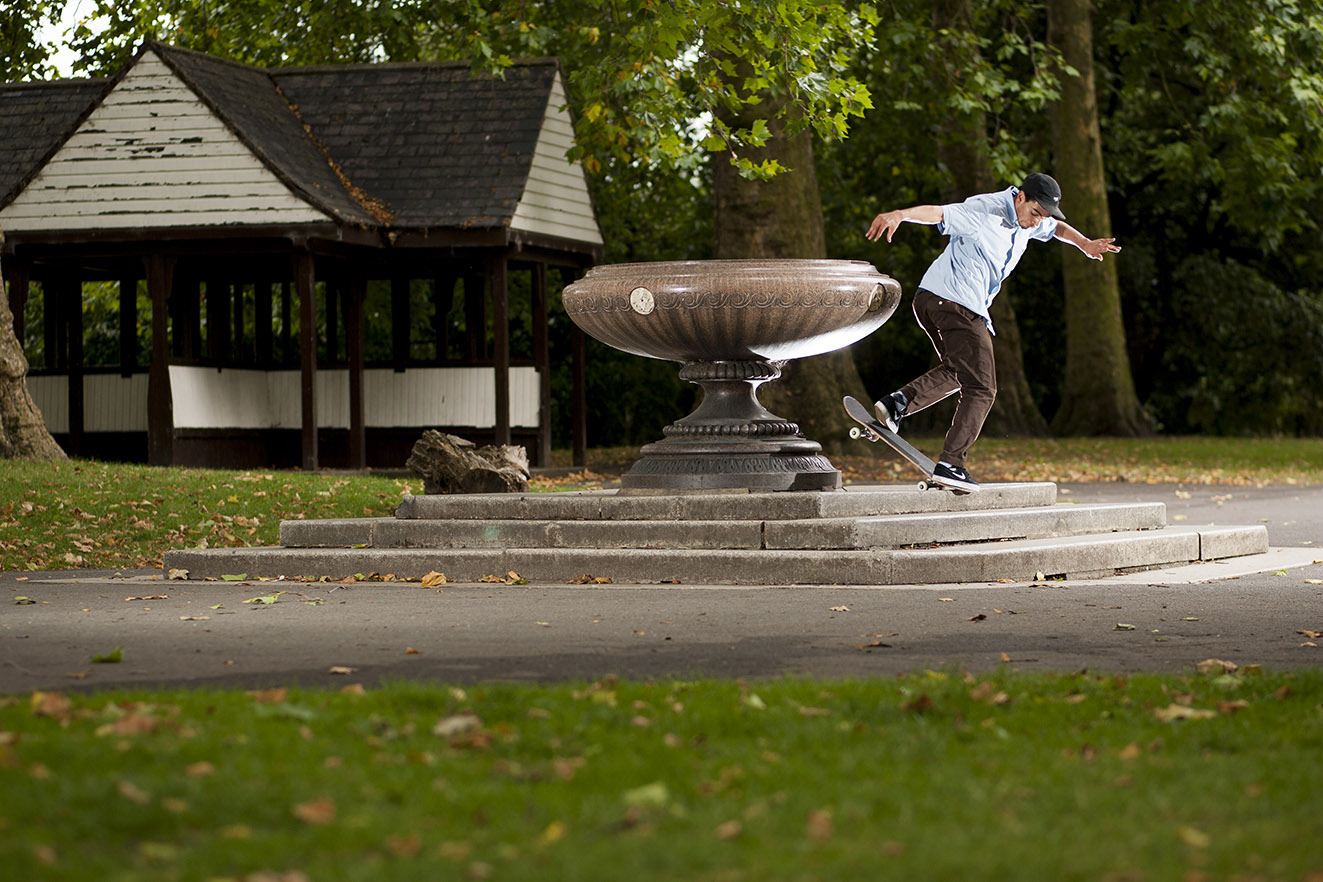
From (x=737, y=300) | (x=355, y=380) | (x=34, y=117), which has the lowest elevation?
(x=355, y=380)

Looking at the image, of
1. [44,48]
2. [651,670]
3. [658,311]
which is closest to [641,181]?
[44,48]

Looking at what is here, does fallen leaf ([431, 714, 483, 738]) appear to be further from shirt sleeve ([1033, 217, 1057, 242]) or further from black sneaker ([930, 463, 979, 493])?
shirt sleeve ([1033, 217, 1057, 242])

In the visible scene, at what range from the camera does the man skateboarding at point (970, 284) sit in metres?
10.8

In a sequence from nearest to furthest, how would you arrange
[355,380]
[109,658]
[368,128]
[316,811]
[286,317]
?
[316,811] → [109,658] → [355,380] → [368,128] → [286,317]

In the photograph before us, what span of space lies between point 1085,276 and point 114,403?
724 inches

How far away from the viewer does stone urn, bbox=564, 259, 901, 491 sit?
11320 millimetres

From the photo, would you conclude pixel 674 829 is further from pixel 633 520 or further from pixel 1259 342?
pixel 1259 342

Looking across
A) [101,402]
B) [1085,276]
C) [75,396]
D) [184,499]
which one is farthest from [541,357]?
[1085,276]

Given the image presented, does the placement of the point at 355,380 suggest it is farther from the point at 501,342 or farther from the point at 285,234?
the point at 285,234

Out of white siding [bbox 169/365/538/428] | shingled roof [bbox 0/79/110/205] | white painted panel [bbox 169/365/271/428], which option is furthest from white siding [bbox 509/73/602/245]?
shingled roof [bbox 0/79/110/205]

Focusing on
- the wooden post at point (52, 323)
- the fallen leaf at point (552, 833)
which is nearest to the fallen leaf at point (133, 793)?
the fallen leaf at point (552, 833)

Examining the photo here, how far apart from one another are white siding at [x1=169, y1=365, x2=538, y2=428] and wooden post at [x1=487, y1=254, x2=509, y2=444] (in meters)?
0.52

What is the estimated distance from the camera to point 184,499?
14188 millimetres

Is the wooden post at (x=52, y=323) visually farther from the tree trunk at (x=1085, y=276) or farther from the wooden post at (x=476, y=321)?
the tree trunk at (x=1085, y=276)
